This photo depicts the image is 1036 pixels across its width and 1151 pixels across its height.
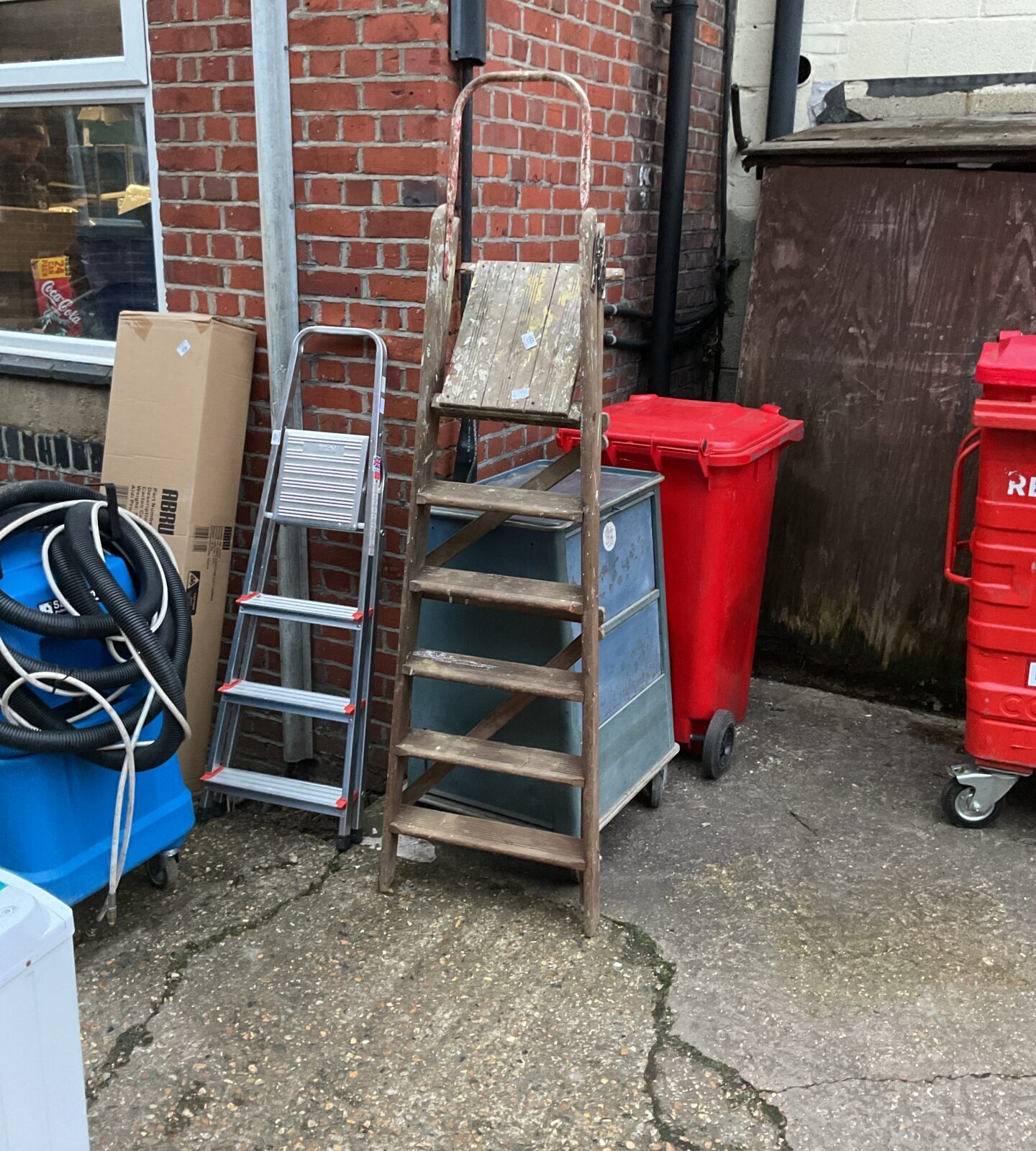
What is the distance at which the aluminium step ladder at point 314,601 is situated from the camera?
3.26m

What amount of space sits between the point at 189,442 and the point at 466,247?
3.46 feet

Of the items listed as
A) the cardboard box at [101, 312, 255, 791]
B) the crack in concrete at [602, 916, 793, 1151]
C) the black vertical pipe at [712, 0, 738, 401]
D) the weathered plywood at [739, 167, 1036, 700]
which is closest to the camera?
the crack in concrete at [602, 916, 793, 1151]

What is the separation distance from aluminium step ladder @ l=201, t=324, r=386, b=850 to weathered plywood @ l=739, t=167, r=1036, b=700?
184 centimetres

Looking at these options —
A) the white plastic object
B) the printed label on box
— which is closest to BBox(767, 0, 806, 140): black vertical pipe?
the printed label on box

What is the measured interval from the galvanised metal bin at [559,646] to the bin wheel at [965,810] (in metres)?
0.94

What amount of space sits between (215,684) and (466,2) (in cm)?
227

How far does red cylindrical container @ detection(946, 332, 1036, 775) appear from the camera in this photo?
307 cm

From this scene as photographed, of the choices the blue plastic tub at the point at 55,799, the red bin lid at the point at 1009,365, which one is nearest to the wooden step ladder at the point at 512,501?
the blue plastic tub at the point at 55,799

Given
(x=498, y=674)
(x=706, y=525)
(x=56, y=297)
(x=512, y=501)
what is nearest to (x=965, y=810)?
(x=706, y=525)

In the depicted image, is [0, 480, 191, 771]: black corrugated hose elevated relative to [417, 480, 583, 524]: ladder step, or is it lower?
lower

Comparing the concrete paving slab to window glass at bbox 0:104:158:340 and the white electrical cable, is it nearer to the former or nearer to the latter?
the white electrical cable

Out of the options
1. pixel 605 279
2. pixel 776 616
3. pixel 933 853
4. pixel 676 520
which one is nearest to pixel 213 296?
pixel 605 279

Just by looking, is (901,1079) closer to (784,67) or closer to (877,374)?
(877,374)

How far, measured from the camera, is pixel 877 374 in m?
4.14
